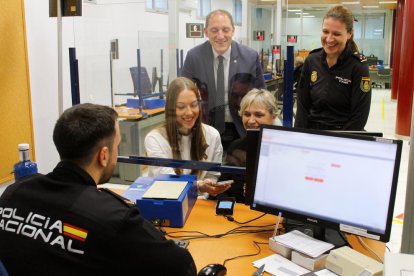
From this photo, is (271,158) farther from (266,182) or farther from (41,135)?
(41,135)

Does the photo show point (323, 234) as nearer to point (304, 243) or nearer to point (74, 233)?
point (304, 243)

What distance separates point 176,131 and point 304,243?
3.80 ft

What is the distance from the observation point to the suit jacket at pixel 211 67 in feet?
9.62

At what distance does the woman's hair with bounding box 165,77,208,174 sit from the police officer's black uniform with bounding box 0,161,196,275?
1.22 m

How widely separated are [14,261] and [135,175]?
9.58 ft

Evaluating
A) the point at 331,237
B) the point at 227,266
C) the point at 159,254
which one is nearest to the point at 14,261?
the point at 159,254

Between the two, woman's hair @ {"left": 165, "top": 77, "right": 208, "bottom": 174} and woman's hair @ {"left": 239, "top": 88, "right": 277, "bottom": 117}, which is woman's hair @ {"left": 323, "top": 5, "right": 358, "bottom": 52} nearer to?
woman's hair @ {"left": 239, "top": 88, "right": 277, "bottom": 117}

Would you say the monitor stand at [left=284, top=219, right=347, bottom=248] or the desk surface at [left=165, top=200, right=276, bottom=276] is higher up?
the monitor stand at [left=284, top=219, right=347, bottom=248]

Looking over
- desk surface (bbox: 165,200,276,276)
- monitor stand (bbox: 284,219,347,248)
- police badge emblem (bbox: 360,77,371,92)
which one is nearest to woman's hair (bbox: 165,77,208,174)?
desk surface (bbox: 165,200,276,276)

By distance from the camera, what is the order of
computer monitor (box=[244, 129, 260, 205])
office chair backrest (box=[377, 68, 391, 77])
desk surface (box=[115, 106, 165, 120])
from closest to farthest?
computer monitor (box=[244, 129, 260, 205]) → desk surface (box=[115, 106, 165, 120]) → office chair backrest (box=[377, 68, 391, 77])

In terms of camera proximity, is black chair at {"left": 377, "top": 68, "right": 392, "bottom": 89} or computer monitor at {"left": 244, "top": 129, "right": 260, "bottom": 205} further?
black chair at {"left": 377, "top": 68, "right": 392, "bottom": 89}

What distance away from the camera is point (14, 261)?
110 centimetres

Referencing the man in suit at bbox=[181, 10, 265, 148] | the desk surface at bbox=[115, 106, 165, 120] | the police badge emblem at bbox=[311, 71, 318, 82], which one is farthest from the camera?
the desk surface at bbox=[115, 106, 165, 120]

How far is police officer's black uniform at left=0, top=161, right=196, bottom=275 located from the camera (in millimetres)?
1063
